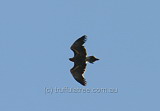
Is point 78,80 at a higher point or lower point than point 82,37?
lower

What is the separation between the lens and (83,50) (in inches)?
1179

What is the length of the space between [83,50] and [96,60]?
1.27 metres

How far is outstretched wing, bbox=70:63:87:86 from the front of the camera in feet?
100

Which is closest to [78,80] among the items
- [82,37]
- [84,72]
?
[84,72]

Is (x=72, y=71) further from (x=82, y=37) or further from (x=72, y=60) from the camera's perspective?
(x=82, y=37)

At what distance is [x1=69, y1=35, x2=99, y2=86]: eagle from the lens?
2986 cm

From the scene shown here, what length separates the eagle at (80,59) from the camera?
98.0ft

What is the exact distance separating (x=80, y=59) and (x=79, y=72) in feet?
3.29

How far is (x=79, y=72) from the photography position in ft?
101

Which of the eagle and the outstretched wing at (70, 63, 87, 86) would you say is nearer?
the eagle

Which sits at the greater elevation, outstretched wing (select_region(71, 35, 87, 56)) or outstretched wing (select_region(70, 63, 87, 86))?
outstretched wing (select_region(71, 35, 87, 56))

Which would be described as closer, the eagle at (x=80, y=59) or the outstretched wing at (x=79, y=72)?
the eagle at (x=80, y=59)

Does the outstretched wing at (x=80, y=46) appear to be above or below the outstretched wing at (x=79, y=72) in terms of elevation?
above

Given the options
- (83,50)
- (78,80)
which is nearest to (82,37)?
(83,50)
